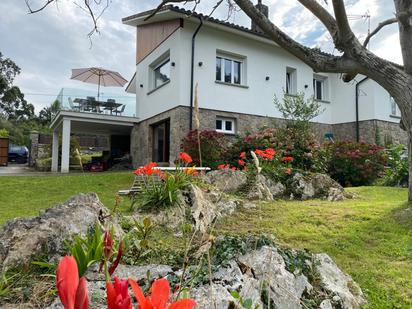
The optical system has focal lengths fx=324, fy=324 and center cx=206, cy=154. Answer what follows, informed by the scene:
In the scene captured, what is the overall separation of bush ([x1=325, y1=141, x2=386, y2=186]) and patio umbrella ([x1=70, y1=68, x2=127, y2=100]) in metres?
10.8

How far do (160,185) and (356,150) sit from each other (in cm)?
851

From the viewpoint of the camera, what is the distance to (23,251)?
205 centimetres

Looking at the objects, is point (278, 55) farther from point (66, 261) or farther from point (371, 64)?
point (66, 261)

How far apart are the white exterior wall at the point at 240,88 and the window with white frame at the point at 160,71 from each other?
0.18 m

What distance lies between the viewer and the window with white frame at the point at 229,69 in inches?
516

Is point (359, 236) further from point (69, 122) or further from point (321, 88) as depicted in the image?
point (321, 88)

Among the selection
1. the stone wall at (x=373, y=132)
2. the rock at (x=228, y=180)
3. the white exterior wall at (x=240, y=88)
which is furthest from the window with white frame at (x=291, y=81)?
the rock at (x=228, y=180)

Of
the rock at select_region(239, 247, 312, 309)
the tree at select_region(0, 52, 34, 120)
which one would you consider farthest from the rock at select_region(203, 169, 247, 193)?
the tree at select_region(0, 52, 34, 120)

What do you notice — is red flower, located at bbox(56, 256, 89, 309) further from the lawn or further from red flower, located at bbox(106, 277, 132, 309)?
the lawn

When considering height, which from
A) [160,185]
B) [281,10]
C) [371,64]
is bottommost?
[160,185]

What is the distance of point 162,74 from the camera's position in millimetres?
14000

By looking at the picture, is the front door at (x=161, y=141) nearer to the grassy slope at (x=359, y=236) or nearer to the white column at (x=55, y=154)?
the white column at (x=55, y=154)

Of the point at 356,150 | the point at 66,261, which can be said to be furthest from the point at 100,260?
the point at 356,150

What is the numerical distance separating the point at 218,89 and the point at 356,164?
5.66 meters
